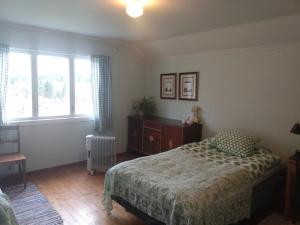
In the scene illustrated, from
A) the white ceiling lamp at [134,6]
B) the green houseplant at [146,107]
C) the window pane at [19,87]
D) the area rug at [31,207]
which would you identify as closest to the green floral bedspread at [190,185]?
the area rug at [31,207]

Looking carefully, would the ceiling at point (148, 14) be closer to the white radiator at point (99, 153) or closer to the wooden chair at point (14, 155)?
the wooden chair at point (14, 155)

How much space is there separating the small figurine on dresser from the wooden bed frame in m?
1.47

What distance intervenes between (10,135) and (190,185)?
2907 millimetres

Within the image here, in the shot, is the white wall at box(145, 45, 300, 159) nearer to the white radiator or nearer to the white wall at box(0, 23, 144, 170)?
the white wall at box(0, 23, 144, 170)

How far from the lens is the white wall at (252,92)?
9.80 feet

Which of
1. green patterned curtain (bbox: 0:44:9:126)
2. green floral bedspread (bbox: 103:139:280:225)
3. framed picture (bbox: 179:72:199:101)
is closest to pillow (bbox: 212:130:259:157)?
green floral bedspread (bbox: 103:139:280:225)

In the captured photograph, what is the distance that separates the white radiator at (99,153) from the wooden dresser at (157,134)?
764 millimetres

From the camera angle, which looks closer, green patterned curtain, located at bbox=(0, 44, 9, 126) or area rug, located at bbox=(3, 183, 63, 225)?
area rug, located at bbox=(3, 183, 63, 225)

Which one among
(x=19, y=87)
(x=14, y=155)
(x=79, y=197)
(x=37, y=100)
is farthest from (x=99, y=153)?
(x=19, y=87)

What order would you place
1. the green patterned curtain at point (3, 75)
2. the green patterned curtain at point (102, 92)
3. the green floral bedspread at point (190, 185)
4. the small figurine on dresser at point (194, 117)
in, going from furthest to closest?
the green patterned curtain at point (102, 92)
the small figurine on dresser at point (194, 117)
the green patterned curtain at point (3, 75)
the green floral bedspread at point (190, 185)

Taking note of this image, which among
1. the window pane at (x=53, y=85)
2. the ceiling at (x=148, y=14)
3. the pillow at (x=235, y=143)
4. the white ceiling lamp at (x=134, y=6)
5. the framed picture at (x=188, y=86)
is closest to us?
the white ceiling lamp at (x=134, y=6)

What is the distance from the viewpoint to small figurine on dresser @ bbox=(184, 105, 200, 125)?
3.93 m

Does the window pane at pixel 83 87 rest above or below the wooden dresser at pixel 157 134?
above

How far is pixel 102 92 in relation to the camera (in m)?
4.28
